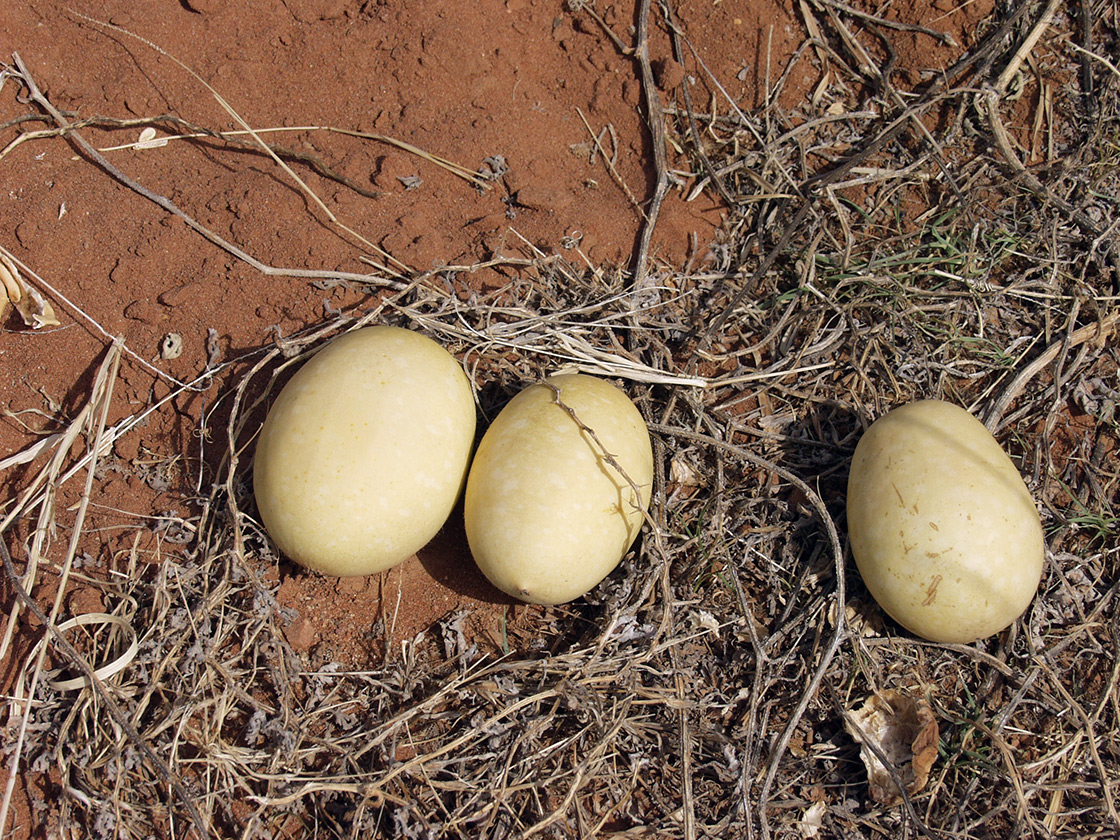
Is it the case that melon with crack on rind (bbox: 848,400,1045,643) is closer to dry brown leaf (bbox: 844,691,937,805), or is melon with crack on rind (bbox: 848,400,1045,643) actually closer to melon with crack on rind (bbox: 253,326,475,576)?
dry brown leaf (bbox: 844,691,937,805)

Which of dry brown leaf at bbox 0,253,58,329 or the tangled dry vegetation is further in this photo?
dry brown leaf at bbox 0,253,58,329

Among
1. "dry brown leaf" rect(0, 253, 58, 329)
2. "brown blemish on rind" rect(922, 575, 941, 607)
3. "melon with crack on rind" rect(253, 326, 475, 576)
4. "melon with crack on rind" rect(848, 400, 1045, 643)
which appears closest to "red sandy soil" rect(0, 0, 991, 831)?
"dry brown leaf" rect(0, 253, 58, 329)

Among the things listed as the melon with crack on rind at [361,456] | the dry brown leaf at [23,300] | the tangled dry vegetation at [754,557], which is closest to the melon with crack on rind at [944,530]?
the tangled dry vegetation at [754,557]

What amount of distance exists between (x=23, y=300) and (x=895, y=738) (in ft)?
10.6

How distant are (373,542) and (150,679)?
0.84m

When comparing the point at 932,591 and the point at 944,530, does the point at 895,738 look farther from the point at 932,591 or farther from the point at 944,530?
the point at 944,530

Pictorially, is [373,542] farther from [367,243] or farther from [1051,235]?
[1051,235]

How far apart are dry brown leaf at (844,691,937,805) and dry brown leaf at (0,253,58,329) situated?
2.96m

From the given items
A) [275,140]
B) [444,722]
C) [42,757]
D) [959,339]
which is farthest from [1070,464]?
[42,757]

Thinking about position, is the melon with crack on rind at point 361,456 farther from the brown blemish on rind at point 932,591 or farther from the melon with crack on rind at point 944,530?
the brown blemish on rind at point 932,591

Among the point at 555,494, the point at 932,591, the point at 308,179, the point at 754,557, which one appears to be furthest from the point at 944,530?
the point at 308,179

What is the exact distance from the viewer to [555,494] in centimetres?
215

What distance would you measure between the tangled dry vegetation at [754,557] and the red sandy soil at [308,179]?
11cm

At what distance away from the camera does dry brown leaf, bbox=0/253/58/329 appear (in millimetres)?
2609
